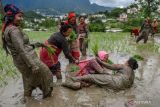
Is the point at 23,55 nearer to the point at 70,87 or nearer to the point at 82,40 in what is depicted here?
the point at 70,87

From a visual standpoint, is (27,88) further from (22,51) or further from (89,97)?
(89,97)

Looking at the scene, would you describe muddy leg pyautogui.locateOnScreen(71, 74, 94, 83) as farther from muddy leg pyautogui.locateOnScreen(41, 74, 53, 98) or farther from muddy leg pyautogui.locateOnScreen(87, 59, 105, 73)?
muddy leg pyautogui.locateOnScreen(41, 74, 53, 98)

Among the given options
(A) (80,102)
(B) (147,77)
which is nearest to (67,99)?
(A) (80,102)

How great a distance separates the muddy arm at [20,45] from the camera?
539cm

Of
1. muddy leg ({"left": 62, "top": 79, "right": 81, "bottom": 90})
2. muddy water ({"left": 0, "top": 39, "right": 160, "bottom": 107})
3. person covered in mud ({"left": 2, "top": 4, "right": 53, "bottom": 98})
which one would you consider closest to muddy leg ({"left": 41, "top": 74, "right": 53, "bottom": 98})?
person covered in mud ({"left": 2, "top": 4, "right": 53, "bottom": 98})

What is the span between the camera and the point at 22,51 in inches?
214

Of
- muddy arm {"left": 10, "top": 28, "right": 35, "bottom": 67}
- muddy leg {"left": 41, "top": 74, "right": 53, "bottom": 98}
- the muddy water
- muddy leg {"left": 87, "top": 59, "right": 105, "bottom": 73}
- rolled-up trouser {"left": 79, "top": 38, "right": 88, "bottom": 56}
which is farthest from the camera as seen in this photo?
rolled-up trouser {"left": 79, "top": 38, "right": 88, "bottom": 56}

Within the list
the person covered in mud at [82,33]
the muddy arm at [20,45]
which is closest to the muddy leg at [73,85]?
the muddy arm at [20,45]

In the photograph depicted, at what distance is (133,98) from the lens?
6453 mm

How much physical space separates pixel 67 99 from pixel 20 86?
1.42 meters

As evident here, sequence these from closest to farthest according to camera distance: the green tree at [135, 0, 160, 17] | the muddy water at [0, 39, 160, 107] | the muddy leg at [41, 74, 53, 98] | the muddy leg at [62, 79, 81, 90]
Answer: the muddy leg at [41, 74, 53, 98] < the muddy water at [0, 39, 160, 107] < the muddy leg at [62, 79, 81, 90] < the green tree at [135, 0, 160, 17]

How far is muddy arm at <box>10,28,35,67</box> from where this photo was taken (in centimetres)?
539

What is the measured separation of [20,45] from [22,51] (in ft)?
0.36

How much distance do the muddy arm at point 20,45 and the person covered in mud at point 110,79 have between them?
5.16ft
